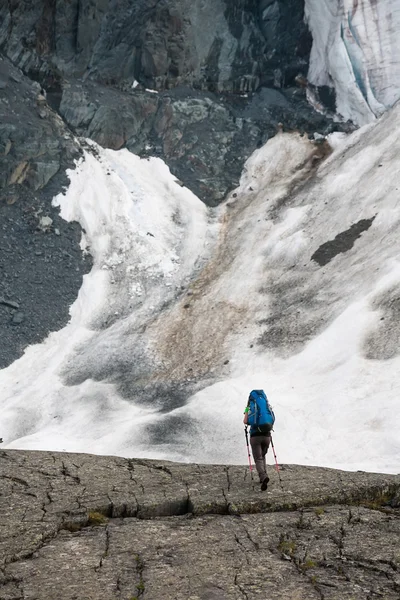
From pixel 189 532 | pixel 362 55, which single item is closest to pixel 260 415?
pixel 189 532

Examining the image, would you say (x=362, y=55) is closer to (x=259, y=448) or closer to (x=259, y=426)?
(x=259, y=426)

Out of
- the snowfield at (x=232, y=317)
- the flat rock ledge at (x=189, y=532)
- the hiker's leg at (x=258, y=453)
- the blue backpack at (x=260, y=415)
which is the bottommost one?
the flat rock ledge at (x=189, y=532)

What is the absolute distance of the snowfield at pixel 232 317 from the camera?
25.9m

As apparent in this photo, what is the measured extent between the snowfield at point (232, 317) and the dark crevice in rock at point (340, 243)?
12 centimetres

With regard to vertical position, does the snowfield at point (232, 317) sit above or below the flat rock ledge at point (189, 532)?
above

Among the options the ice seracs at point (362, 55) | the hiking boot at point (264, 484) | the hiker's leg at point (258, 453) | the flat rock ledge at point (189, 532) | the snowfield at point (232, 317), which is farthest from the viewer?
the ice seracs at point (362, 55)

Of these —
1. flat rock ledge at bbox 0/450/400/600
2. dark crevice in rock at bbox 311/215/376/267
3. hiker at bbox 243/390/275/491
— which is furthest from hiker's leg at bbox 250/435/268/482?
dark crevice in rock at bbox 311/215/376/267

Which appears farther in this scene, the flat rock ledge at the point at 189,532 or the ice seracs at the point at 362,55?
the ice seracs at the point at 362,55

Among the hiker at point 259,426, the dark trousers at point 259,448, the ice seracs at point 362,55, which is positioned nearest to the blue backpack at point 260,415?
the hiker at point 259,426

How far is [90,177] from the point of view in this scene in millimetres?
46531

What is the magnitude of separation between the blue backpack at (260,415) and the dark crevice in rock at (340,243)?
76.0 ft

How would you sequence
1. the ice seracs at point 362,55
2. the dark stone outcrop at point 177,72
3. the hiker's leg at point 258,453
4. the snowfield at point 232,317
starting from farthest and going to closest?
the ice seracs at point 362,55 < the dark stone outcrop at point 177,72 < the snowfield at point 232,317 < the hiker's leg at point 258,453

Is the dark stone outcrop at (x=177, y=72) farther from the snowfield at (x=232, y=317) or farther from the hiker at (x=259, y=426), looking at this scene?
the hiker at (x=259, y=426)

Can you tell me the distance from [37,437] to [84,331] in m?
10.2
